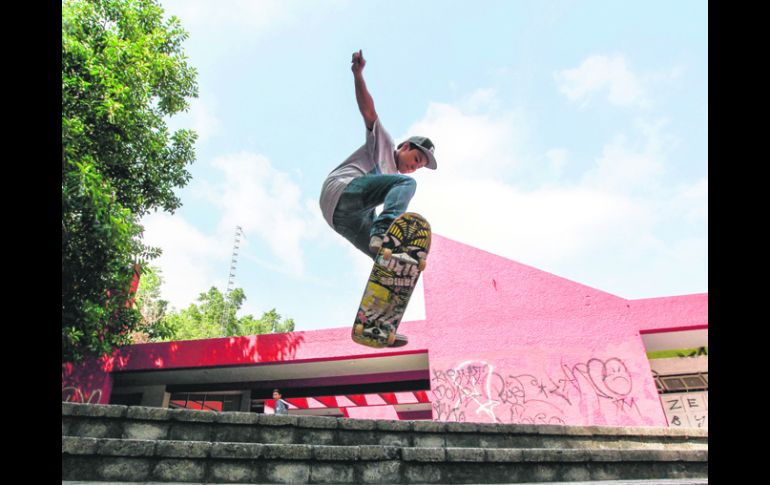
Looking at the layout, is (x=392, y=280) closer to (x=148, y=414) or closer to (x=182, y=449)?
(x=182, y=449)

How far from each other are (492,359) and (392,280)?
22.8 feet

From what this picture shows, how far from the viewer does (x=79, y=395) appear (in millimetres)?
10711

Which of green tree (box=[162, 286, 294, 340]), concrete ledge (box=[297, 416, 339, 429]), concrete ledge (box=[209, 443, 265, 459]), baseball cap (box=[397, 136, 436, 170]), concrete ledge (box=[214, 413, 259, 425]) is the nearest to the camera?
concrete ledge (box=[209, 443, 265, 459])

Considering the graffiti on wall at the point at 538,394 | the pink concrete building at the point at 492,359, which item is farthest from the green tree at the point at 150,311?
the graffiti on wall at the point at 538,394

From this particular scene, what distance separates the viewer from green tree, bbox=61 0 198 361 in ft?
26.5

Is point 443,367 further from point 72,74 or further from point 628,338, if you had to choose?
point 72,74

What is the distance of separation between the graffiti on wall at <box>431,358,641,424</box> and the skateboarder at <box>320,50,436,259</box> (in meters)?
6.80

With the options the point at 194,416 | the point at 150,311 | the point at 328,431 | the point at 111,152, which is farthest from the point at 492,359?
the point at 150,311

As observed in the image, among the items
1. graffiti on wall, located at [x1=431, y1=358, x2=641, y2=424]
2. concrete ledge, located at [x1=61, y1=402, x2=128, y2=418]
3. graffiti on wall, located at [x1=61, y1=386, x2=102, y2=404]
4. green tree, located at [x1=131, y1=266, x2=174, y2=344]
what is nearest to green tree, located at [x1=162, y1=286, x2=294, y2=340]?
green tree, located at [x1=131, y1=266, x2=174, y2=344]

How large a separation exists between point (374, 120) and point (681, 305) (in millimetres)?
8593

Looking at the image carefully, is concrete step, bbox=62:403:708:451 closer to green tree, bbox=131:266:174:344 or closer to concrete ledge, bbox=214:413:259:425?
concrete ledge, bbox=214:413:259:425

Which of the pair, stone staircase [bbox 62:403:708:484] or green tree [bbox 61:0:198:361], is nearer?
stone staircase [bbox 62:403:708:484]
